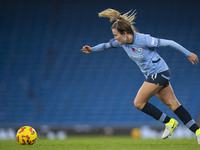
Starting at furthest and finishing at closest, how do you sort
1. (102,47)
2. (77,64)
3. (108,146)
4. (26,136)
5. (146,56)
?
1. (77,64)
2. (102,47)
3. (26,136)
4. (146,56)
5. (108,146)

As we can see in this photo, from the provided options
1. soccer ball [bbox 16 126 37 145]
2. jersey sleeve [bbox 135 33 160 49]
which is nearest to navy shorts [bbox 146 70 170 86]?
jersey sleeve [bbox 135 33 160 49]

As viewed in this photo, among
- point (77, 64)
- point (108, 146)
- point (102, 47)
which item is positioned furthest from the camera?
point (77, 64)

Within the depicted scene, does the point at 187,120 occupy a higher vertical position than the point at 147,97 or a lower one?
lower

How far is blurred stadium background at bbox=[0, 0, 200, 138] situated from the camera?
13484mm

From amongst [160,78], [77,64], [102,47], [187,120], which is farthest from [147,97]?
[77,64]

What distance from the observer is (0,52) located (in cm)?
1473

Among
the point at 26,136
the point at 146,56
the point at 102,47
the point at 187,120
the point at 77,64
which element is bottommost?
the point at 187,120

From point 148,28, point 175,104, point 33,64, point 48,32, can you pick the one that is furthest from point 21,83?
point 175,104

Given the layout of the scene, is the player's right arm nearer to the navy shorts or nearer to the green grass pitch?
the navy shorts

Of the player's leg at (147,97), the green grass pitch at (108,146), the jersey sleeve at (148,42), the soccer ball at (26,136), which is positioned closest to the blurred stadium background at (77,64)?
the green grass pitch at (108,146)

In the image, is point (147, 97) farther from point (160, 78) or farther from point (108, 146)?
point (108, 146)

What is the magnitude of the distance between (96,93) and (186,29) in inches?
154

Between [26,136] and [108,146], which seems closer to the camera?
[108,146]

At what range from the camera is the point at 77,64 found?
47.8 ft
